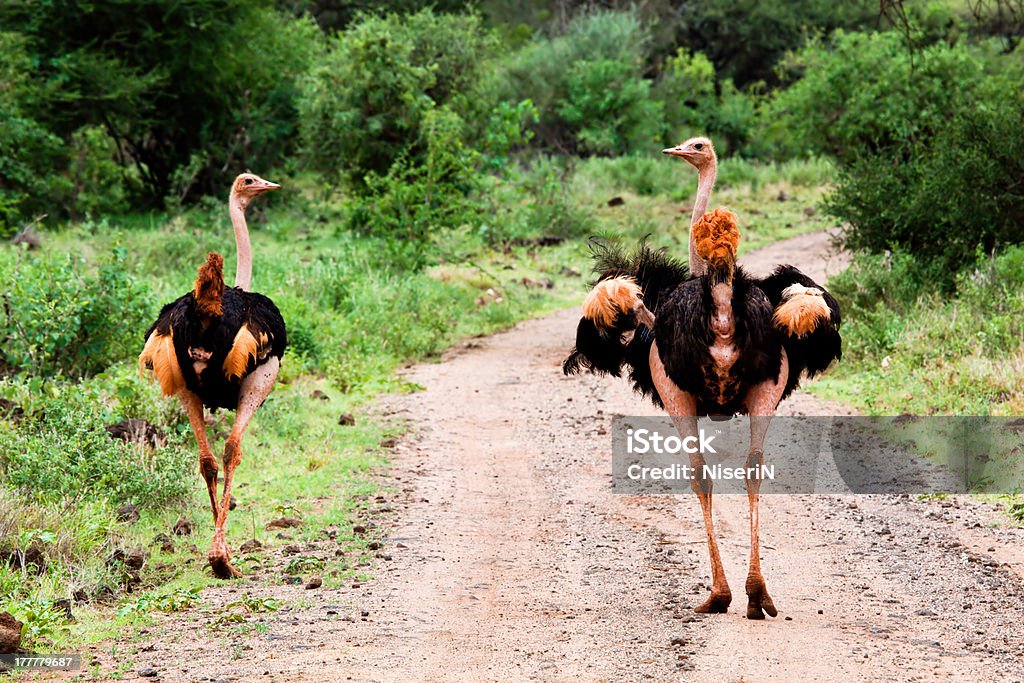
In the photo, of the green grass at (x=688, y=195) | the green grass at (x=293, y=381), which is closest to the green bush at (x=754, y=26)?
the green grass at (x=688, y=195)

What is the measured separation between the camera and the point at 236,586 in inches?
268

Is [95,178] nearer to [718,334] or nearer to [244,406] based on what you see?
[244,406]

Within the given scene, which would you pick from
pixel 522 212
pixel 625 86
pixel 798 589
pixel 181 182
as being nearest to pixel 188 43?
pixel 181 182

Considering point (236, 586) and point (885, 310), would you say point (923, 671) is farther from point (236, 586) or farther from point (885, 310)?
point (885, 310)

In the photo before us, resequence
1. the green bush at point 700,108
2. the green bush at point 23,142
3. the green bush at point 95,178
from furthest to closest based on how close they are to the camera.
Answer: the green bush at point 700,108 < the green bush at point 95,178 < the green bush at point 23,142

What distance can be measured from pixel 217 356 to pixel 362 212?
10.5m

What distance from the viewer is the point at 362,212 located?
17.3 meters

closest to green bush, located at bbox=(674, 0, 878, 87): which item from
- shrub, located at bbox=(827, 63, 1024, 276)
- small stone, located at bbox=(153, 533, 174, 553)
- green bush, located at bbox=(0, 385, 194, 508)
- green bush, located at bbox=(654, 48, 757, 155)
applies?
green bush, located at bbox=(654, 48, 757, 155)

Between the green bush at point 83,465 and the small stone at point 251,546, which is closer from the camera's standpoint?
the small stone at point 251,546

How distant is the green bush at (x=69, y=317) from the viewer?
32.2ft

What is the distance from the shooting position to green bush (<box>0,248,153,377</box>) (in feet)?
32.2

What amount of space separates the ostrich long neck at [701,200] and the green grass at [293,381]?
3.63 ft

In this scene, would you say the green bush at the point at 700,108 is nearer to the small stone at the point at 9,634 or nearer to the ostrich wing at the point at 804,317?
the ostrich wing at the point at 804,317

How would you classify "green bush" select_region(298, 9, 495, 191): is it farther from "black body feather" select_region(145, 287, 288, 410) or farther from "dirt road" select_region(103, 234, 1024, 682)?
"black body feather" select_region(145, 287, 288, 410)
